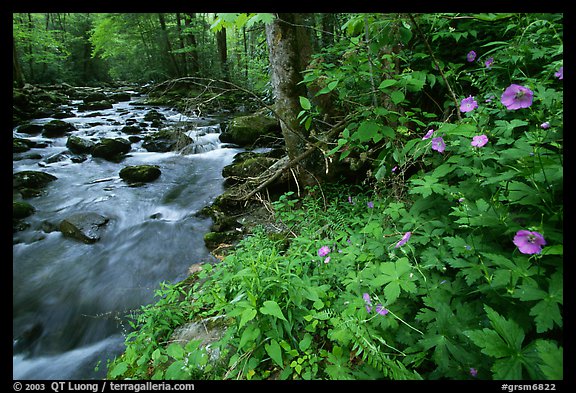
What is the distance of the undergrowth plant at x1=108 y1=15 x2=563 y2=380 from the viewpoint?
114cm

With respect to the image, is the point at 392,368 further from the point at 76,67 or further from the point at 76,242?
the point at 76,67

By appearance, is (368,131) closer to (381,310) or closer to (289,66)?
(381,310)

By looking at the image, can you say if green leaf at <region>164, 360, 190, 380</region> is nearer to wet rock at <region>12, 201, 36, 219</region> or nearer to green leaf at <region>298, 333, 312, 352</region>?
green leaf at <region>298, 333, 312, 352</region>

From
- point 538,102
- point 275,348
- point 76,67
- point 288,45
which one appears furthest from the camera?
point 76,67

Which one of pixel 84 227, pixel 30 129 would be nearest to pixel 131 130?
pixel 30 129

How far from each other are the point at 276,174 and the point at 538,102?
305cm

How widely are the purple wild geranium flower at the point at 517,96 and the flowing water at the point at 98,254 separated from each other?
2.73 meters

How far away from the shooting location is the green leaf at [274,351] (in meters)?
1.55

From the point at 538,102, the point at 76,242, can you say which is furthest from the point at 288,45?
the point at 76,242

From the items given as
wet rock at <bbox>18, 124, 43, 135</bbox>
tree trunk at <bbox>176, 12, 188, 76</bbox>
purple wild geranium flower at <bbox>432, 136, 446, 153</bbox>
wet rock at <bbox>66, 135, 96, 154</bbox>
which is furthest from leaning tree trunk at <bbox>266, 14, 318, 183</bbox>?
tree trunk at <bbox>176, 12, 188, 76</bbox>

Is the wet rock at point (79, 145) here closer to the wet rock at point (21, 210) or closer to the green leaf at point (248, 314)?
the wet rock at point (21, 210)

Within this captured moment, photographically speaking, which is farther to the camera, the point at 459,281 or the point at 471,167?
the point at 471,167

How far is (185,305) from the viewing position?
263 cm
